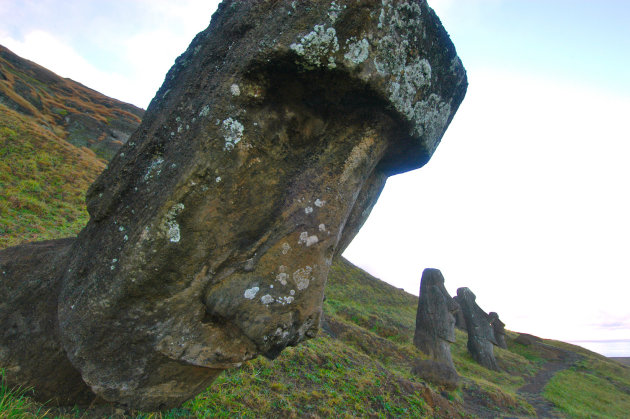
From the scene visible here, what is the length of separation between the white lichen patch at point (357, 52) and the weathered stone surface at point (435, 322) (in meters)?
12.1

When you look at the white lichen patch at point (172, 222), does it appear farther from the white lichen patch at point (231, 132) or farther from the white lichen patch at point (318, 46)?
the white lichen patch at point (318, 46)

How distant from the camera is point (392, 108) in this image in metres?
3.36

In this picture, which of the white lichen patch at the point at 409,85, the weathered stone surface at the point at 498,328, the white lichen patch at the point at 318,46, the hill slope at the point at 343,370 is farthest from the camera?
the weathered stone surface at the point at 498,328

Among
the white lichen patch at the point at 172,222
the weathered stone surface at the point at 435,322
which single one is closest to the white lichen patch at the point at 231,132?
the white lichen patch at the point at 172,222

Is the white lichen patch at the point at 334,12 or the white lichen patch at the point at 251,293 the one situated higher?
the white lichen patch at the point at 334,12

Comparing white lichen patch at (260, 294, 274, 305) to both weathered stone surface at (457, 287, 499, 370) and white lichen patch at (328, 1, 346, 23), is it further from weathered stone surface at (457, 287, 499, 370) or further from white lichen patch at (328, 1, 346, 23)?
weathered stone surface at (457, 287, 499, 370)

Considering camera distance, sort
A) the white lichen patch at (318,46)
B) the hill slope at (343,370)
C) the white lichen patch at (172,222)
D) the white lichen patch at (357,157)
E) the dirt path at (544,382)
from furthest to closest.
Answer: the dirt path at (544,382)
the hill slope at (343,370)
the white lichen patch at (357,157)
the white lichen patch at (172,222)
the white lichen patch at (318,46)

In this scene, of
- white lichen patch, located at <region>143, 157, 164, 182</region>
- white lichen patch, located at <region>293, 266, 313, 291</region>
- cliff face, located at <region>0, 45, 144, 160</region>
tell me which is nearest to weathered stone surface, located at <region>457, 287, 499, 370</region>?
white lichen patch, located at <region>293, 266, 313, 291</region>

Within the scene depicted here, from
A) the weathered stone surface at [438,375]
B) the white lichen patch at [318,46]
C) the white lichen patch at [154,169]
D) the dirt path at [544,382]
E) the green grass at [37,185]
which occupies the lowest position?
the green grass at [37,185]

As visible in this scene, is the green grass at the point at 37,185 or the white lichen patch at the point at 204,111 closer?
the white lichen patch at the point at 204,111

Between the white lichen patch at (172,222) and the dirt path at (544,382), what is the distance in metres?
12.0

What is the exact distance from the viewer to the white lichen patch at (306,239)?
332cm

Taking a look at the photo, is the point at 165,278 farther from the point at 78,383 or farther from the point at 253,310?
the point at 78,383

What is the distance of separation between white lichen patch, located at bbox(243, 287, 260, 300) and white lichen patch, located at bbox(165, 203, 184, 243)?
782 mm
